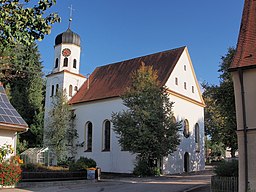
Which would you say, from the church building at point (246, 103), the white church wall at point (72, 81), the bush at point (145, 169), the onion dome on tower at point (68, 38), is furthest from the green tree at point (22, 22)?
the onion dome on tower at point (68, 38)

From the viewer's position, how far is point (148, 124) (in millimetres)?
25484

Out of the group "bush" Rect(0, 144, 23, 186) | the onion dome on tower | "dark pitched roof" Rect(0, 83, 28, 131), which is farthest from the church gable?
"bush" Rect(0, 144, 23, 186)

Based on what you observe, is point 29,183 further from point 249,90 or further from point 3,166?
point 249,90

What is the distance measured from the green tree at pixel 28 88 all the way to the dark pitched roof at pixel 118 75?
7967 millimetres

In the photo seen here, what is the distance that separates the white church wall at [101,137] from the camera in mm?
30672

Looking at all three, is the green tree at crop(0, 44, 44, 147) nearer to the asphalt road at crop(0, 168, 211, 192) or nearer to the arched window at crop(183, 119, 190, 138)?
the arched window at crop(183, 119, 190, 138)

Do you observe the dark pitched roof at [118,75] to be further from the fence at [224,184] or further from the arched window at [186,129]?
the fence at [224,184]

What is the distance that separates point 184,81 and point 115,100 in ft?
25.3

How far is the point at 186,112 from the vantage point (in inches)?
1320

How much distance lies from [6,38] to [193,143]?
100ft

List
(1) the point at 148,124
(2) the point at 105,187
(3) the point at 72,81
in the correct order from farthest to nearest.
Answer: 1. (3) the point at 72,81
2. (1) the point at 148,124
3. (2) the point at 105,187

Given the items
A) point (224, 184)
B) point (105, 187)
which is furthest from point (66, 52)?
point (224, 184)

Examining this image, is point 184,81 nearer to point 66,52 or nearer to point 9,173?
point 66,52

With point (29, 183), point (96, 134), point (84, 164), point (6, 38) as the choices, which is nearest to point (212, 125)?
point (96, 134)
